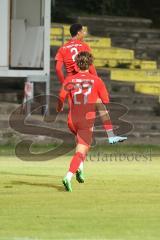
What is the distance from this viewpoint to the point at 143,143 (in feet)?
71.9

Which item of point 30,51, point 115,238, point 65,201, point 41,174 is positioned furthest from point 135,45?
point 115,238

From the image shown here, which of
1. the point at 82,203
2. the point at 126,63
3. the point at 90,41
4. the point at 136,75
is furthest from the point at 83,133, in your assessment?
the point at 90,41

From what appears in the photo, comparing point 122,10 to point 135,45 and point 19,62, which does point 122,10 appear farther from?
point 19,62

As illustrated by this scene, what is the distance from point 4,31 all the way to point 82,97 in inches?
381

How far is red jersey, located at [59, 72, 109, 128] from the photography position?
13.4 metres

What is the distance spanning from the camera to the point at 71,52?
49.6ft

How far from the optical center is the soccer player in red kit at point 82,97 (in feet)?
43.9

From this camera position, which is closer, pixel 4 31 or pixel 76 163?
pixel 76 163

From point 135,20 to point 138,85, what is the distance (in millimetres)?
4741

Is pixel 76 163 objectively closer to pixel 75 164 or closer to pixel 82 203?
pixel 75 164

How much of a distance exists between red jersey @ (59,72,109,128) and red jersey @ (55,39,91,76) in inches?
61.6

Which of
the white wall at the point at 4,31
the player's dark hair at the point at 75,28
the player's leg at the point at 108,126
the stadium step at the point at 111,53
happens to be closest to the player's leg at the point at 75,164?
the player's leg at the point at 108,126

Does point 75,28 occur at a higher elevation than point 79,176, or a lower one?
higher

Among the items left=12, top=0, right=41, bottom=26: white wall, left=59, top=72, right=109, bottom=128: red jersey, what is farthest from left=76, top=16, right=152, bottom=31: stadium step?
left=59, top=72, right=109, bottom=128: red jersey
